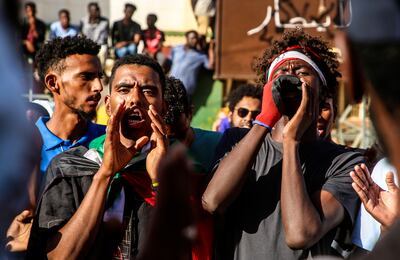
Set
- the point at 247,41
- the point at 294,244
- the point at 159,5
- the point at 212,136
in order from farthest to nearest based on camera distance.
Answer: the point at 159,5, the point at 247,41, the point at 212,136, the point at 294,244

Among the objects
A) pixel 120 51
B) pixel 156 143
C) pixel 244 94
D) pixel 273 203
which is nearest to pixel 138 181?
pixel 156 143

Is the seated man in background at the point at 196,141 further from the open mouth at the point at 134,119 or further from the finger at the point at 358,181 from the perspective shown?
the finger at the point at 358,181

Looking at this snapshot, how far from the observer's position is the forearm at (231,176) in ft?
11.5

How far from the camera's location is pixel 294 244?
3336mm

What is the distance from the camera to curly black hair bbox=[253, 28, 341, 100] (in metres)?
4.00

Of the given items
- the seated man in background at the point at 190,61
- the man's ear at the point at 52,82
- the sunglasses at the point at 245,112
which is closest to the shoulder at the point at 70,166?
the man's ear at the point at 52,82

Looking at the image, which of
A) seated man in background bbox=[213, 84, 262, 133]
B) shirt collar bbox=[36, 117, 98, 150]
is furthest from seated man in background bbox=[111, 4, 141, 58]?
shirt collar bbox=[36, 117, 98, 150]

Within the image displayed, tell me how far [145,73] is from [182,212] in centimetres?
298

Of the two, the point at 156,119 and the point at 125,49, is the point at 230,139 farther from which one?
the point at 125,49

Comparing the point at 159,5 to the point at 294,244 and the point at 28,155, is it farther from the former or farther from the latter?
the point at 28,155

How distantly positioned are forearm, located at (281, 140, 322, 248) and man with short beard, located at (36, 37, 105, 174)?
1670 mm

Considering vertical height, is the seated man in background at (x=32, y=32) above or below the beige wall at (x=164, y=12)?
below

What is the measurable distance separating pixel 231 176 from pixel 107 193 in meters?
0.53

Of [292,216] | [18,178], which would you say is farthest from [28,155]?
[292,216]
